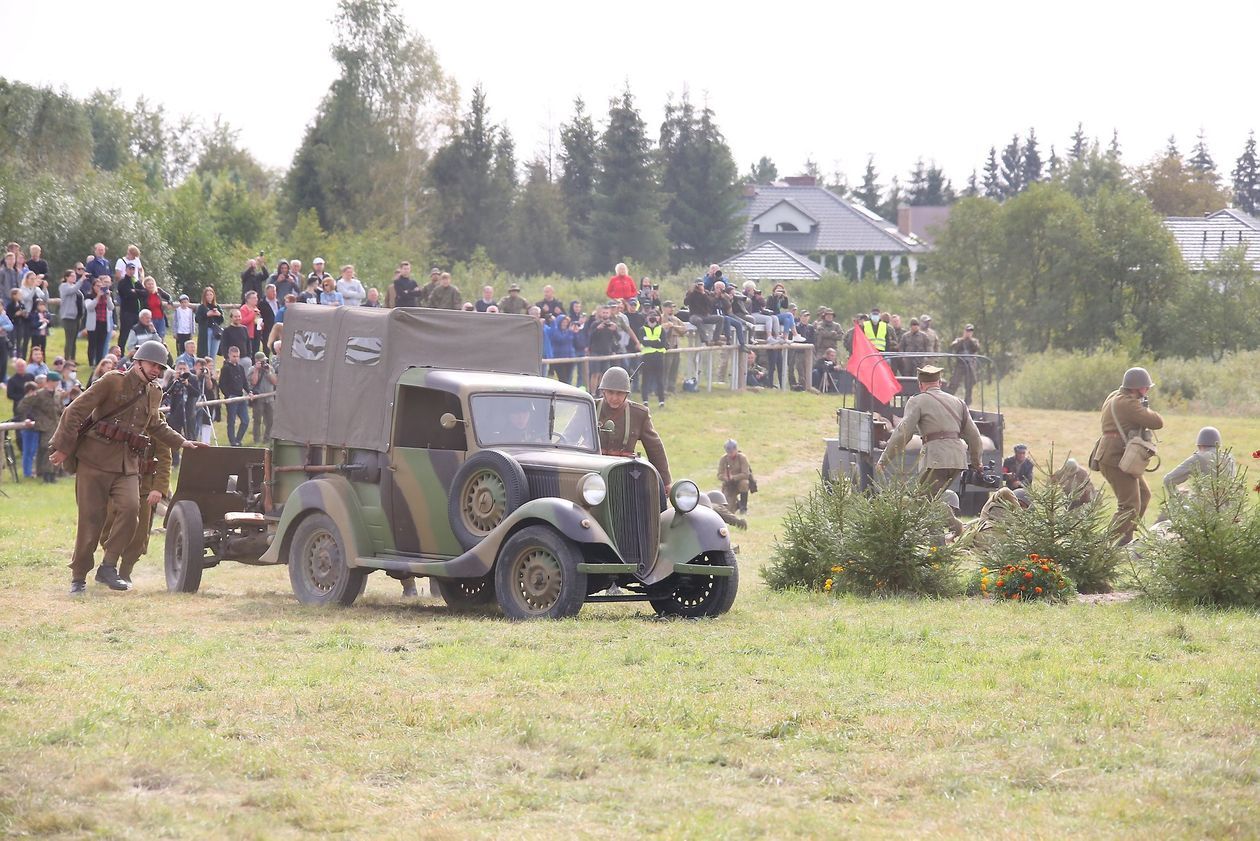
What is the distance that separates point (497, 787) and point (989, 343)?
59376mm

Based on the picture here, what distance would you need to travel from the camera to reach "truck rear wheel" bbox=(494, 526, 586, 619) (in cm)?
1154

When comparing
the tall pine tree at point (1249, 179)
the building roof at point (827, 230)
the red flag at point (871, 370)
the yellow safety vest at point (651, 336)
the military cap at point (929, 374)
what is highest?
the tall pine tree at point (1249, 179)

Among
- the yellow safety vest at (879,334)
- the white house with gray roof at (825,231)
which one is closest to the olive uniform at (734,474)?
the yellow safety vest at (879,334)

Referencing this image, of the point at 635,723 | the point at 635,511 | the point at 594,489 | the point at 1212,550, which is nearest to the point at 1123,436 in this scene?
the point at 1212,550

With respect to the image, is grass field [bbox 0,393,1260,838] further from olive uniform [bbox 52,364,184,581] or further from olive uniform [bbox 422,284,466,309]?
olive uniform [bbox 422,284,466,309]

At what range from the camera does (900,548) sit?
13352 millimetres

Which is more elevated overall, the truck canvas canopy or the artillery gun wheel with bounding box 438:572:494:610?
the truck canvas canopy

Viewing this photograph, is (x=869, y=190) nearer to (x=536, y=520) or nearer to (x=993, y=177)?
(x=993, y=177)

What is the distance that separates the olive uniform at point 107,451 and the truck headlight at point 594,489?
A: 385cm

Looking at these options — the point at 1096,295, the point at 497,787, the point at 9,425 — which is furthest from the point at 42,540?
the point at 1096,295

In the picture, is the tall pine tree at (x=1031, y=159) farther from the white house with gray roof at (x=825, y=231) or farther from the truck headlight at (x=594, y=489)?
the truck headlight at (x=594, y=489)

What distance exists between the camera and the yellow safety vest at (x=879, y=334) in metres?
31.8

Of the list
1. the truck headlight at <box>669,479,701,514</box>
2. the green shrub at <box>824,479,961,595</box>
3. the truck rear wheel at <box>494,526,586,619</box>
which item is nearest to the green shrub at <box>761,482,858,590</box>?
the green shrub at <box>824,479,961,595</box>

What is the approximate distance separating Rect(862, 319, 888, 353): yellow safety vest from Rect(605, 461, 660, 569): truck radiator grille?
20097 mm
